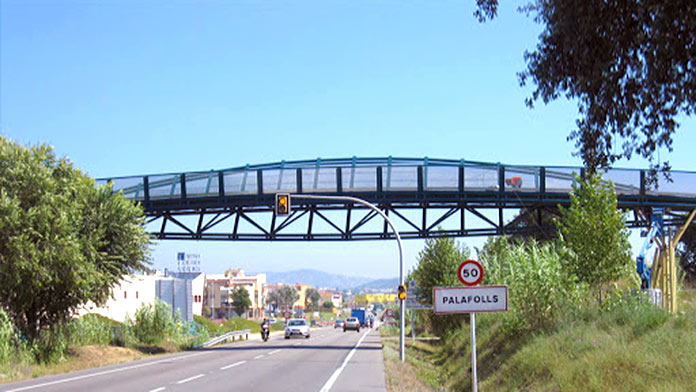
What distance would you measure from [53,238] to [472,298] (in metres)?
15.5

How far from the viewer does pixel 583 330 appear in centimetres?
1767

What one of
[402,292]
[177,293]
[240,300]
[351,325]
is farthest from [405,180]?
[240,300]

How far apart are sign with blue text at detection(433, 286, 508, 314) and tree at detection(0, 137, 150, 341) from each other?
47.6 ft

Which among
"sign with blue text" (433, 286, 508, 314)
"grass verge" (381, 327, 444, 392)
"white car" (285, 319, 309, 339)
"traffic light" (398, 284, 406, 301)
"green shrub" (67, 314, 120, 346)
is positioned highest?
"sign with blue text" (433, 286, 508, 314)

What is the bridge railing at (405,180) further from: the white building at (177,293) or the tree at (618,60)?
the white building at (177,293)

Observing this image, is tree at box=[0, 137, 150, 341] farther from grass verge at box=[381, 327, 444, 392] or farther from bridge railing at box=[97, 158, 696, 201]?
grass verge at box=[381, 327, 444, 392]

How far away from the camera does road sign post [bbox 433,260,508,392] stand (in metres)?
14.1

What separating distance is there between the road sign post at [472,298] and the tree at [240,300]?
134 m

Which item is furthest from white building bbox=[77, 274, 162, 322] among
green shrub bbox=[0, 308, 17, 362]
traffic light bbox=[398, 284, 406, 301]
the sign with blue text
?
the sign with blue text

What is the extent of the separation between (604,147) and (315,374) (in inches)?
513

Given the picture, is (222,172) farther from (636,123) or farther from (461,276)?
(636,123)

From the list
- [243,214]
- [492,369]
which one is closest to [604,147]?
[492,369]

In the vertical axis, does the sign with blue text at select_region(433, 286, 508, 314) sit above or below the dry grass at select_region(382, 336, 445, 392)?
above

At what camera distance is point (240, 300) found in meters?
146
